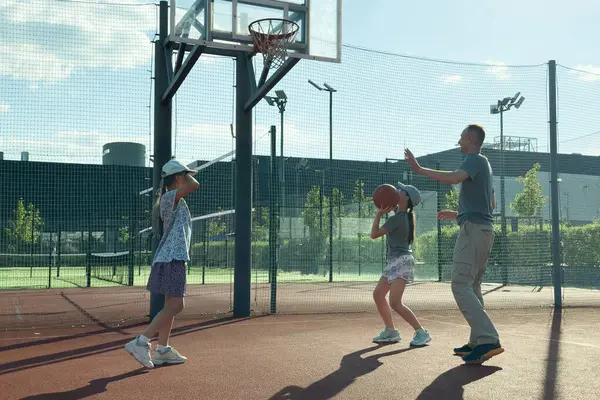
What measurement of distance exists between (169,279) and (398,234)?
2.67 m

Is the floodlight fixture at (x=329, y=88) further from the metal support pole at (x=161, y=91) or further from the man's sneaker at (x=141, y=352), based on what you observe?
the man's sneaker at (x=141, y=352)

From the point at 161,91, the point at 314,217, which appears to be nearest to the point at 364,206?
the point at 314,217

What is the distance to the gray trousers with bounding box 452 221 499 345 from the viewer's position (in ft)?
19.3

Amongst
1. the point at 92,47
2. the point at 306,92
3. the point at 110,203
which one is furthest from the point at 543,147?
the point at 110,203

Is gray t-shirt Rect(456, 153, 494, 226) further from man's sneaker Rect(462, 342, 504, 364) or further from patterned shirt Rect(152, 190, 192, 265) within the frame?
patterned shirt Rect(152, 190, 192, 265)

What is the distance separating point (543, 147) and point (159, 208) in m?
9.04

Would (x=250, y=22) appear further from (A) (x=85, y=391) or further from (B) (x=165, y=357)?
(A) (x=85, y=391)

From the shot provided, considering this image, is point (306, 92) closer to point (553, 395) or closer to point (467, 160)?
point (467, 160)

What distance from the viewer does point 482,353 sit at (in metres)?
5.74

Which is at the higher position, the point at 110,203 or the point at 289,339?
the point at 110,203

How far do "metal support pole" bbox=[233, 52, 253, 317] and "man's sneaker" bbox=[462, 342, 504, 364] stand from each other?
15.1ft

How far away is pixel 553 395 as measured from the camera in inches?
183

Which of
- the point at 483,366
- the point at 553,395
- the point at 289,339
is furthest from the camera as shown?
the point at 289,339

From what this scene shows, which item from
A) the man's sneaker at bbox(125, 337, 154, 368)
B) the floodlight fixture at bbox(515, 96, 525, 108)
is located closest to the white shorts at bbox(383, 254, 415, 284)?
the man's sneaker at bbox(125, 337, 154, 368)
